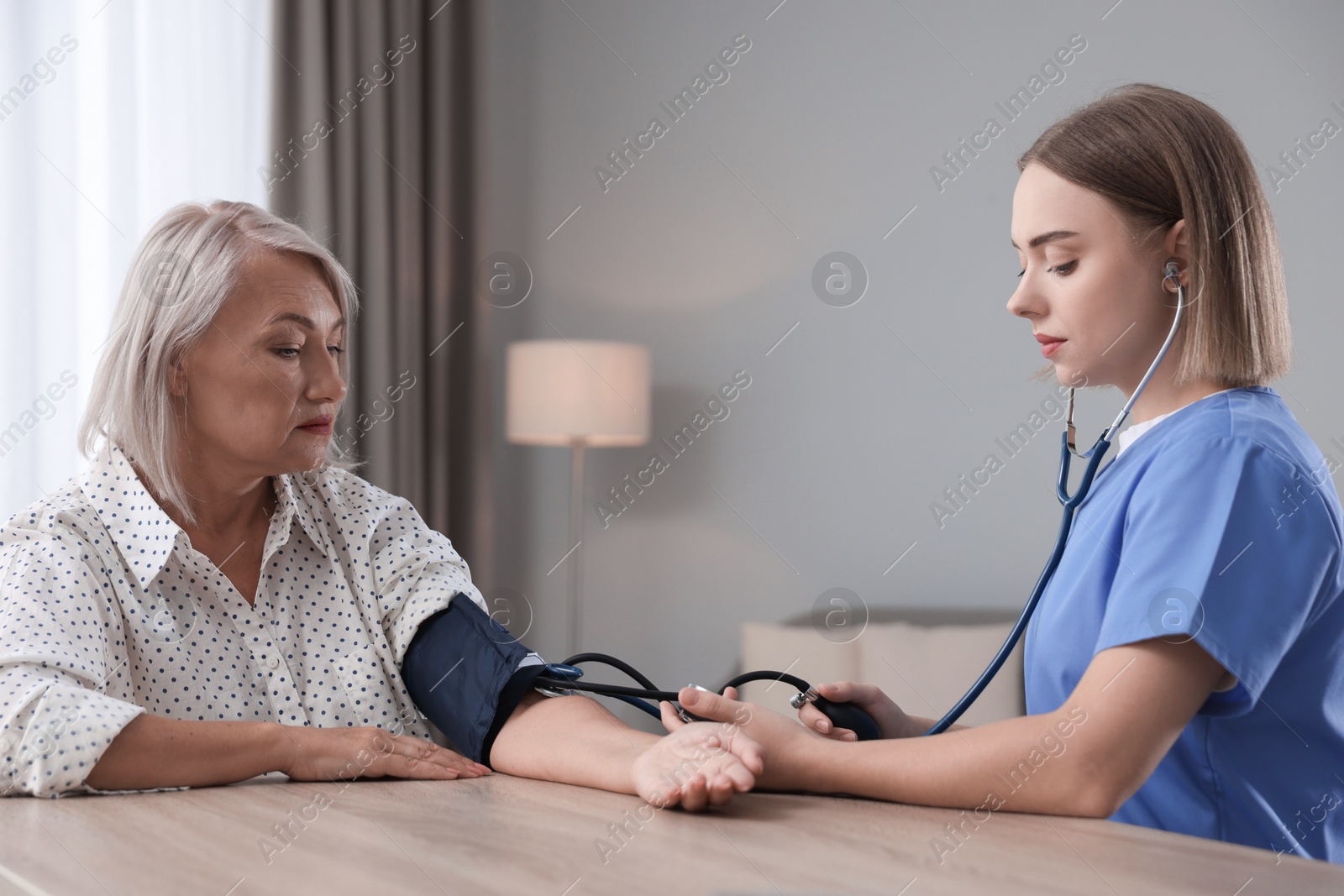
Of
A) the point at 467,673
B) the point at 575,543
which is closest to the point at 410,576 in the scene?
the point at 467,673

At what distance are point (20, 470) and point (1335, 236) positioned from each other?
2884 millimetres

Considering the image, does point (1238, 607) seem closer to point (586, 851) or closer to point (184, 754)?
point (586, 851)

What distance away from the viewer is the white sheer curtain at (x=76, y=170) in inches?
91.1

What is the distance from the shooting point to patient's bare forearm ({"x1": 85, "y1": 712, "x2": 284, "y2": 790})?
36.4 inches

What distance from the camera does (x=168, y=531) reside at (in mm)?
1159

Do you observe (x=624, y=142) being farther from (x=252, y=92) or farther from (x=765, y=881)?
(x=765, y=881)

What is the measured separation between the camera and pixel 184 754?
95cm

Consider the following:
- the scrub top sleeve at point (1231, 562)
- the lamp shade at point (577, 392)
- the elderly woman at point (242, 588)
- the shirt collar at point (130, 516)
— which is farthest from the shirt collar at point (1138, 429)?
the lamp shade at point (577, 392)

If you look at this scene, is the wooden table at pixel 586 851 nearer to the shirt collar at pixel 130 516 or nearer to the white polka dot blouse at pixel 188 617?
the white polka dot blouse at pixel 188 617

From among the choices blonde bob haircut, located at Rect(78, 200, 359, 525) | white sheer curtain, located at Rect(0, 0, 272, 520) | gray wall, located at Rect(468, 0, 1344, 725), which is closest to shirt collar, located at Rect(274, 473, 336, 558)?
blonde bob haircut, located at Rect(78, 200, 359, 525)

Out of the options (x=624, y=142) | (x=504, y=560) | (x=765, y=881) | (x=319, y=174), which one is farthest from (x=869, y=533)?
(x=765, y=881)

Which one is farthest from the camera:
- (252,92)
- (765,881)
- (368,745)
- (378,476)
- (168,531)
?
(378,476)

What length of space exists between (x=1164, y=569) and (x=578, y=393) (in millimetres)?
2172

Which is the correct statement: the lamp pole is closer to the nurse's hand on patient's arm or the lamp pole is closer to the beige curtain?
the beige curtain
